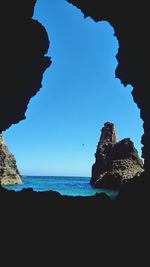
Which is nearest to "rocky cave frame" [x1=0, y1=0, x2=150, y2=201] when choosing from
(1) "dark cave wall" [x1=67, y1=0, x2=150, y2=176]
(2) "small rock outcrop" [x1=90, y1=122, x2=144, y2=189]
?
(1) "dark cave wall" [x1=67, y1=0, x2=150, y2=176]

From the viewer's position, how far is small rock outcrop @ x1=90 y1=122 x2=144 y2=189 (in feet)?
222

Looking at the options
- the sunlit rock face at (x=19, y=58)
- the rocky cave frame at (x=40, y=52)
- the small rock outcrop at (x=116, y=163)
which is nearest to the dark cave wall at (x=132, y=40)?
the rocky cave frame at (x=40, y=52)

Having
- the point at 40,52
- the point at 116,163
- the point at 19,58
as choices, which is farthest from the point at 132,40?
the point at 116,163

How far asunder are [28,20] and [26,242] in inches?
438

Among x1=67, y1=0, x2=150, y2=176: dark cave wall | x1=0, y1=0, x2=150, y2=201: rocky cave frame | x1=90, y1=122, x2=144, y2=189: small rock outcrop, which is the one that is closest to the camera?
x1=67, y1=0, x2=150, y2=176: dark cave wall

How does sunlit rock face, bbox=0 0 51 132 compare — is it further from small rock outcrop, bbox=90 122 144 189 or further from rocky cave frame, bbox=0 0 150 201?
small rock outcrop, bbox=90 122 144 189

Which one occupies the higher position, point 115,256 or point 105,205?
point 105,205

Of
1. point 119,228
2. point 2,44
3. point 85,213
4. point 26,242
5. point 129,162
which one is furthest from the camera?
point 129,162

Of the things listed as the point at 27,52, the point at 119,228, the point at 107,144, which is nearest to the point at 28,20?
the point at 27,52

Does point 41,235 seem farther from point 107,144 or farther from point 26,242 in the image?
point 107,144

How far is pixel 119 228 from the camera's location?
393 inches

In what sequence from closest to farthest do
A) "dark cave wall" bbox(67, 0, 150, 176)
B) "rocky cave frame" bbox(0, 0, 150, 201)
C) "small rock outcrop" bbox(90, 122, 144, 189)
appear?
"dark cave wall" bbox(67, 0, 150, 176), "rocky cave frame" bbox(0, 0, 150, 201), "small rock outcrop" bbox(90, 122, 144, 189)

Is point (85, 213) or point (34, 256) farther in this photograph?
point (85, 213)

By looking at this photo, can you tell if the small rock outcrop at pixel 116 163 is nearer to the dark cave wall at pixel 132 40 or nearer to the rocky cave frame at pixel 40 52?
the dark cave wall at pixel 132 40
